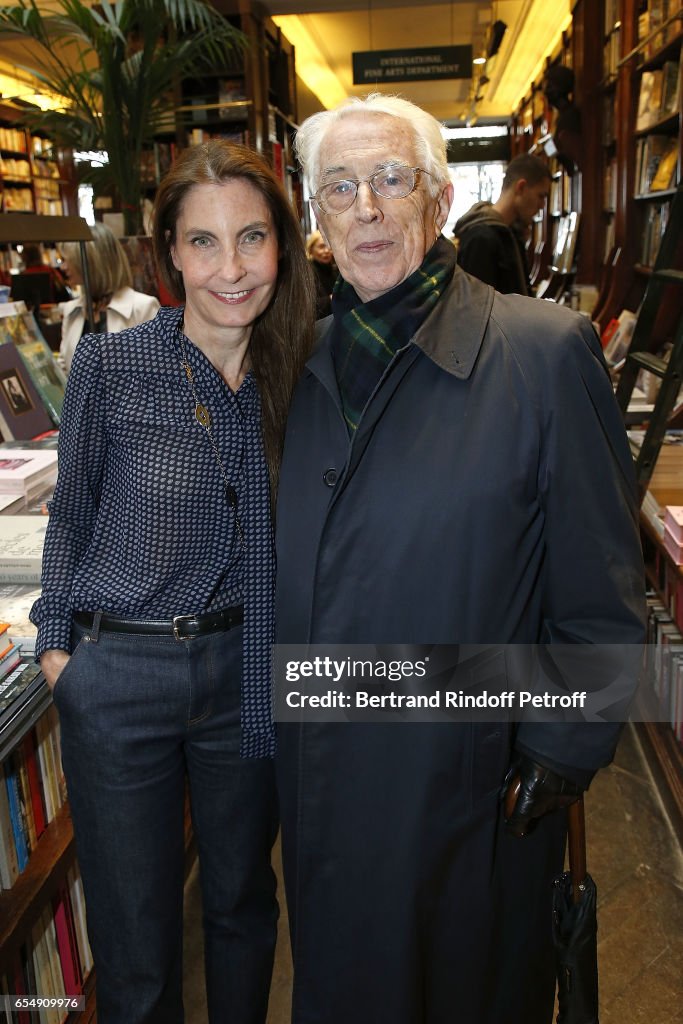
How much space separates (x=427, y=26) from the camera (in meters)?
9.78

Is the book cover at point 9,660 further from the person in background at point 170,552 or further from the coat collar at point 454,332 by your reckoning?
the coat collar at point 454,332

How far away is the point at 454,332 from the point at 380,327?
0.11 meters

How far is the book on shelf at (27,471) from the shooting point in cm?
210

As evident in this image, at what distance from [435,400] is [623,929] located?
5.08 feet

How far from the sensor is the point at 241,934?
1.53 meters

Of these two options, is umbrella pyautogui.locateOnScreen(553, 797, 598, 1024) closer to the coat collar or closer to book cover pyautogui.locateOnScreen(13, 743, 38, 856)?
the coat collar

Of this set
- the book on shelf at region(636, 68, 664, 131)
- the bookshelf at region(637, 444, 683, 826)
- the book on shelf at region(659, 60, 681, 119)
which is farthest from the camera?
the book on shelf at region(636, 68, 664, 131)

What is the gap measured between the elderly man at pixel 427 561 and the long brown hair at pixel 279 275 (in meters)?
0.05

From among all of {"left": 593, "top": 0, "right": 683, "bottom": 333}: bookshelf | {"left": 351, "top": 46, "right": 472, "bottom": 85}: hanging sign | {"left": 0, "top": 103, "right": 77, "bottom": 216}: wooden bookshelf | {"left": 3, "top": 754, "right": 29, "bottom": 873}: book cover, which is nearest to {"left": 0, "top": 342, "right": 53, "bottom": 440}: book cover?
{"left": 3, "top": 754, "right": 29, "bottom": 873}: book cover

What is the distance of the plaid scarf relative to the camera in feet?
4.12

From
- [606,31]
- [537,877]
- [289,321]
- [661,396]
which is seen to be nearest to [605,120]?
[606,31]

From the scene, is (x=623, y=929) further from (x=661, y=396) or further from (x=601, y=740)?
(x=661, y=396)

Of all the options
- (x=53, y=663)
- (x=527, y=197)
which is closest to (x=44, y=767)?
(x=53, y=663)

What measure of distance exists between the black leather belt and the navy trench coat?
11 cm
